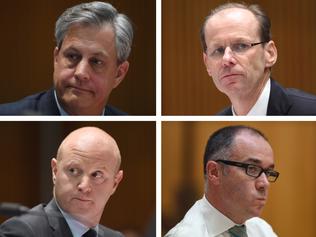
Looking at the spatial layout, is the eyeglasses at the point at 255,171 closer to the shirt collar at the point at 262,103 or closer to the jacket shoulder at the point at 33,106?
the shirt collar at the point at 262,103

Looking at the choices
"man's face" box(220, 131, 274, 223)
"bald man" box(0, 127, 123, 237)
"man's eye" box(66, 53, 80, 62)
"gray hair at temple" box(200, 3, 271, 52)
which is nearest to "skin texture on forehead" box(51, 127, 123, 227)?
"bald man" box(0, 127, 123, 237)

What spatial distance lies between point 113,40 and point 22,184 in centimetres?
56

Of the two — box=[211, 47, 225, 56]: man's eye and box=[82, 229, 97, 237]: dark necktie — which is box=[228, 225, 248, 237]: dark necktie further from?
box=[211, 47, 225, 56]: man's eye

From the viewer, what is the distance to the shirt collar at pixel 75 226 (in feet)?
9.13

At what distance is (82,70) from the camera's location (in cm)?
279

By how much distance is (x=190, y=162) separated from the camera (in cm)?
281

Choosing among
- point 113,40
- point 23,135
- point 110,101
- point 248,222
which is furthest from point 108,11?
point 248,222

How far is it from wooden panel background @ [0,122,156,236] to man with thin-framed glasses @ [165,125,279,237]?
15 centimetres

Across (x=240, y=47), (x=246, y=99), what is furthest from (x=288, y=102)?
(x=240, y=47)

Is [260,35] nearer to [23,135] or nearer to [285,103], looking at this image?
[285,103]

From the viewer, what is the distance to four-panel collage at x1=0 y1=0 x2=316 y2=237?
279cm

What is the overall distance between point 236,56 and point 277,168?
0.40 meters

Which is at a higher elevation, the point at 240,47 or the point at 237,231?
the point at 240,47

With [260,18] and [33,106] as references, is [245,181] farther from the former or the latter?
[33,106]
